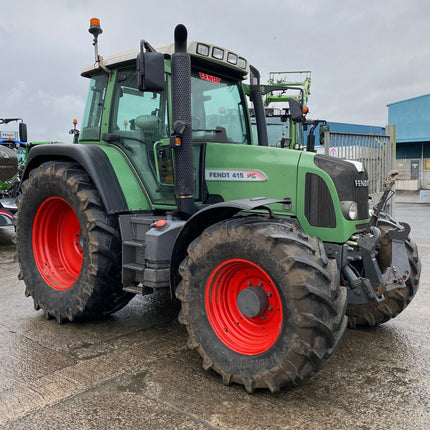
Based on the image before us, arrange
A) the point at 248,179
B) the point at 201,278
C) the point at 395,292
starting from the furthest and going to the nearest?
the point at 395,292, the point at 248,179, the point at 201,278

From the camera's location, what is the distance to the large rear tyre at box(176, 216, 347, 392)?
278cm

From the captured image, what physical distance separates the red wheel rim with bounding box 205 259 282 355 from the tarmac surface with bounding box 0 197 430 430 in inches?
12.0

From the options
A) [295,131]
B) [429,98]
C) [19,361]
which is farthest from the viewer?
[429,98]

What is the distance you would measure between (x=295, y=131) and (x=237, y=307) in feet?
27.4

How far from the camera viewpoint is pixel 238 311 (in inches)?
131

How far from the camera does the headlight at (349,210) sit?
3.40m

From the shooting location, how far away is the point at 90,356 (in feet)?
11.8

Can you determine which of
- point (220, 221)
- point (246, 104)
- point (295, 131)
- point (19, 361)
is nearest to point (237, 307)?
point (220, 221)

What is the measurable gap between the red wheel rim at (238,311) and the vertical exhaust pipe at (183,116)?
0.74 meters

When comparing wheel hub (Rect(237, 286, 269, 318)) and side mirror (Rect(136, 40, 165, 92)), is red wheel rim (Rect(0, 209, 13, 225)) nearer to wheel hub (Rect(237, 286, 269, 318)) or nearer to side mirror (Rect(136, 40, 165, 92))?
side mirror (Rect(136, 40, 165, 92))

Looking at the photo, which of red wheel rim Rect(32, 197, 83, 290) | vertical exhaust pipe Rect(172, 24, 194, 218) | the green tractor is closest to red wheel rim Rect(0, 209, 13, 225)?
the green tractor

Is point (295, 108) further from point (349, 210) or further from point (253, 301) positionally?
point (253, 301)

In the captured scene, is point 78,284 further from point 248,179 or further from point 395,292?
point 395,292

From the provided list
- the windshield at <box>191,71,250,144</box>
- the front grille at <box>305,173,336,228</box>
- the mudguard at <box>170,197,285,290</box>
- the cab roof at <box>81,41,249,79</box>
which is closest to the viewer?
the mudguard at <box>170,197,285,290</box>
